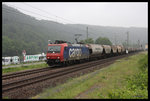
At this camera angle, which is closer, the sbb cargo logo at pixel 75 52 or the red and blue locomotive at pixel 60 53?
the red and blue locomotive at pixel 60 53

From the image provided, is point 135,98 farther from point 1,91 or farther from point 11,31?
point 11,31

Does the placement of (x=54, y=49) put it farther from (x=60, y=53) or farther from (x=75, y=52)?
(x=75, y=52)

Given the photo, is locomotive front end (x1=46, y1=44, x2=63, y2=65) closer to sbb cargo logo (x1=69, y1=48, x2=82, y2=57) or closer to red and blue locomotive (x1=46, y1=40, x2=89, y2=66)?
red and blue locomotive (x1=46, y1=40, x2=89, y2=66)

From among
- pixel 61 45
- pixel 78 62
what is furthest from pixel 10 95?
pixel 78 62

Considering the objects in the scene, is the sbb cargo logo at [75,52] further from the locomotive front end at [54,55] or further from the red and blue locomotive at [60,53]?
the locomotive front end at [54,55]

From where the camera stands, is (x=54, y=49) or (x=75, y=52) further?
(x=75, y=52)

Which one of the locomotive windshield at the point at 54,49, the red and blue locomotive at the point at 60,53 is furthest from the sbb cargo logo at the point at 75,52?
the locomotive windshield at the point at 54,49

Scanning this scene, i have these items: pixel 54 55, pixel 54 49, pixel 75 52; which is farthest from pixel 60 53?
pixel 75 52

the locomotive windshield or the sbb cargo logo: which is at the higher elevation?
the locomotive windshield

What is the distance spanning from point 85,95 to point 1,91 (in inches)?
188

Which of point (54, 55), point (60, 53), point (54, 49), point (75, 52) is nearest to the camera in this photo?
point (60, 53)

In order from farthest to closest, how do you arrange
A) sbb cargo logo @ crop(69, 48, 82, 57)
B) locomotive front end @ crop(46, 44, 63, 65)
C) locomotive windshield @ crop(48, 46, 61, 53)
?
sbb cargo logo @ crop(69, 48, 82, 57), locomotive windshield @ crop(48, 46, 61, 53), locomotive front end @ crop(46, 44, 63, 65)

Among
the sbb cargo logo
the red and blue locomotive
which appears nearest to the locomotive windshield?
the red and blue locomotive

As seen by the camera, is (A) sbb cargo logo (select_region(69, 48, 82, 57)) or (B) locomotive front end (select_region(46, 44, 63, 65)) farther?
(A) sbb cargo logo (select_region(69, 48, 82, 57))
